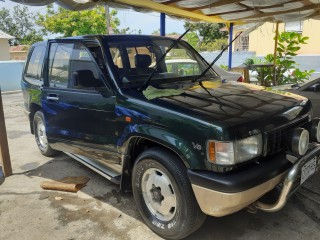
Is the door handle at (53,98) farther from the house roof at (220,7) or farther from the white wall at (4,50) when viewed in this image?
the white wall at (4,50)

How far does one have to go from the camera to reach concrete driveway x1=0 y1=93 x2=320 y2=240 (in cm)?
297

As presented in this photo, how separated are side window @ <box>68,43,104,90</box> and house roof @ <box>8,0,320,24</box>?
2.53 metres

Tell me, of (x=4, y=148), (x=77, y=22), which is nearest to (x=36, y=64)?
(x=4, y=148)

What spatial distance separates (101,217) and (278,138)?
1971mm

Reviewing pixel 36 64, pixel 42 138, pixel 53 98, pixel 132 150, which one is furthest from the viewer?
pixel 42 138

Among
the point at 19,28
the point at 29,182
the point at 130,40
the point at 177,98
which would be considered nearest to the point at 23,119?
the point at 29,182

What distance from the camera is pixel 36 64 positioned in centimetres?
484

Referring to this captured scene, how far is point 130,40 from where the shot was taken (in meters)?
3.65

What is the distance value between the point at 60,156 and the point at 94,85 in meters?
2.44

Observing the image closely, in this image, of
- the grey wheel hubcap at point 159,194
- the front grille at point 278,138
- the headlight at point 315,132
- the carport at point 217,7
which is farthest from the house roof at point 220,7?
the front grille at point 278,138

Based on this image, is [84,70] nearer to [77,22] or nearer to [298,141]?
[298,141]

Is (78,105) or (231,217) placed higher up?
(78,105)

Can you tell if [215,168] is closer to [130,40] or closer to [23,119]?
[130,40]

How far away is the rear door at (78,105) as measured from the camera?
3229 millimetres
